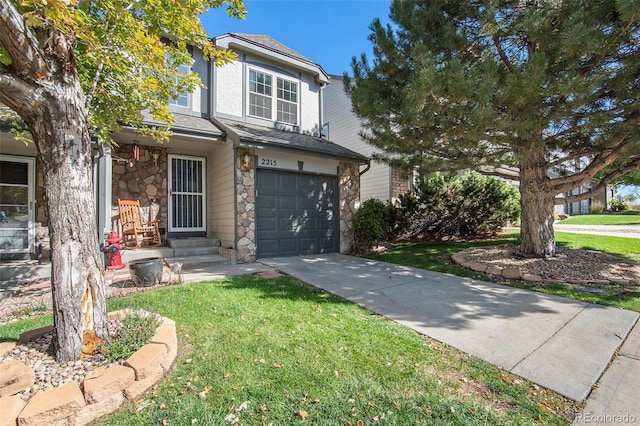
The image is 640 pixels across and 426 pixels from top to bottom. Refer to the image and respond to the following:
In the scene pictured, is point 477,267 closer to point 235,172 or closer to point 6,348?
point 235,172

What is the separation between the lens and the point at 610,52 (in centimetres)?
434

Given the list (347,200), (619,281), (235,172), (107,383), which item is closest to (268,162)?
(235,172)

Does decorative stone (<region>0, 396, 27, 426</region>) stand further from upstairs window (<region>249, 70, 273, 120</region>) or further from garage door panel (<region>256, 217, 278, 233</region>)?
upstairs window (<region>249, 70, 273, 120</region>)

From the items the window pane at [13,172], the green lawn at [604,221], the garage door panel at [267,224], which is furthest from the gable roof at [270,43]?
the green lawn at [604,221]

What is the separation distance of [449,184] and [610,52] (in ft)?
18.8

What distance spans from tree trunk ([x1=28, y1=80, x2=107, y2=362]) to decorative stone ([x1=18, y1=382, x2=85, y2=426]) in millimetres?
527

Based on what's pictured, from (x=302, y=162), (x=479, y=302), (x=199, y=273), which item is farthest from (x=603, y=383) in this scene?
(x=302, y=162)

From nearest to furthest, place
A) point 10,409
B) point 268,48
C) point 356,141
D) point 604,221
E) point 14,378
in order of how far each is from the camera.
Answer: point 10,409 < point 14,378 < point 268,48 < point 356,141 < point 604,221

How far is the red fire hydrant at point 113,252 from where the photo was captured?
18.3ft

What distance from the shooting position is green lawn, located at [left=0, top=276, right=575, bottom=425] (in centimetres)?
191

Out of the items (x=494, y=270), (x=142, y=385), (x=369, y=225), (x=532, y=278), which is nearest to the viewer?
(x=142, y=385)

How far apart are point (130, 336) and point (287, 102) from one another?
817 cm

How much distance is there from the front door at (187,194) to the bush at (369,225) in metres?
4.42

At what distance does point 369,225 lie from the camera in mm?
8031
